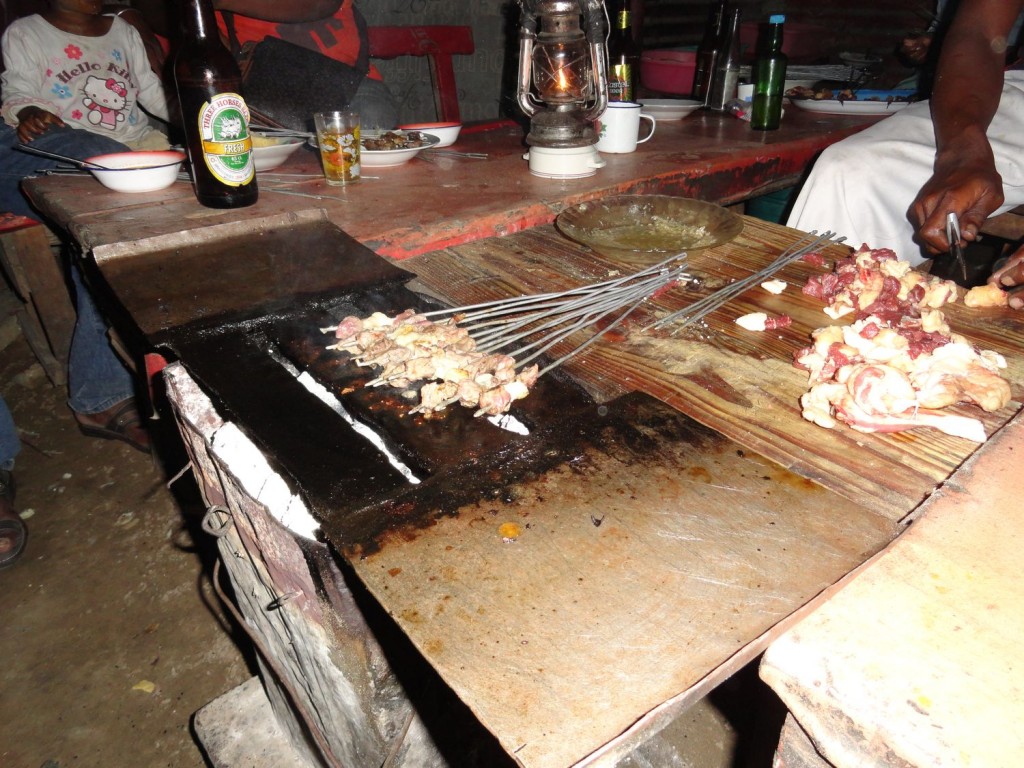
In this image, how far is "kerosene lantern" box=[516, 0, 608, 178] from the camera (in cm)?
247

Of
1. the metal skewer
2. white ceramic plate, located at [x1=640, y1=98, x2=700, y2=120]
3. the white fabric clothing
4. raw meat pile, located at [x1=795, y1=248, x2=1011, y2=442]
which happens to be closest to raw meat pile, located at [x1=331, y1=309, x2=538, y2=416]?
the metal skewer

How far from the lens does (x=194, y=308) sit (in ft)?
4.87

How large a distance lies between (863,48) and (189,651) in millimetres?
8662

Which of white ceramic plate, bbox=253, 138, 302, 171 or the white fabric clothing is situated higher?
the white fabric clothing

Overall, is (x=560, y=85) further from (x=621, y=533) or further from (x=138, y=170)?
(x=621, y=533)

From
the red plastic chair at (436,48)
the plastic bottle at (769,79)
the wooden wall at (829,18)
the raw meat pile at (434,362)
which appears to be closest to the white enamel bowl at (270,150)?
the raw meat pile at (434,362)

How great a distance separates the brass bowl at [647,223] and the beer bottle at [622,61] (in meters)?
1.48

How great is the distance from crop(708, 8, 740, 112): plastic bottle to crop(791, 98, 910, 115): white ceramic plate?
0.48 meters

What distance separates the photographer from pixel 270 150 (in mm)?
2461

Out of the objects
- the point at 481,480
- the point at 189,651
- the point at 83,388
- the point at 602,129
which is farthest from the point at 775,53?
the point at 83,388

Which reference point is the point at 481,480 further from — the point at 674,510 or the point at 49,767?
the point at 49,767

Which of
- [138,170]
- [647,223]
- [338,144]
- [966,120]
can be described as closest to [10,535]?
[138,170]

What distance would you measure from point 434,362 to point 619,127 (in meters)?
2.05

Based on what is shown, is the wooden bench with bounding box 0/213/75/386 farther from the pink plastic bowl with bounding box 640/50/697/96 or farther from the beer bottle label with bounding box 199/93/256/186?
the pink plastic bowl with bounding box 640/50/697/96
